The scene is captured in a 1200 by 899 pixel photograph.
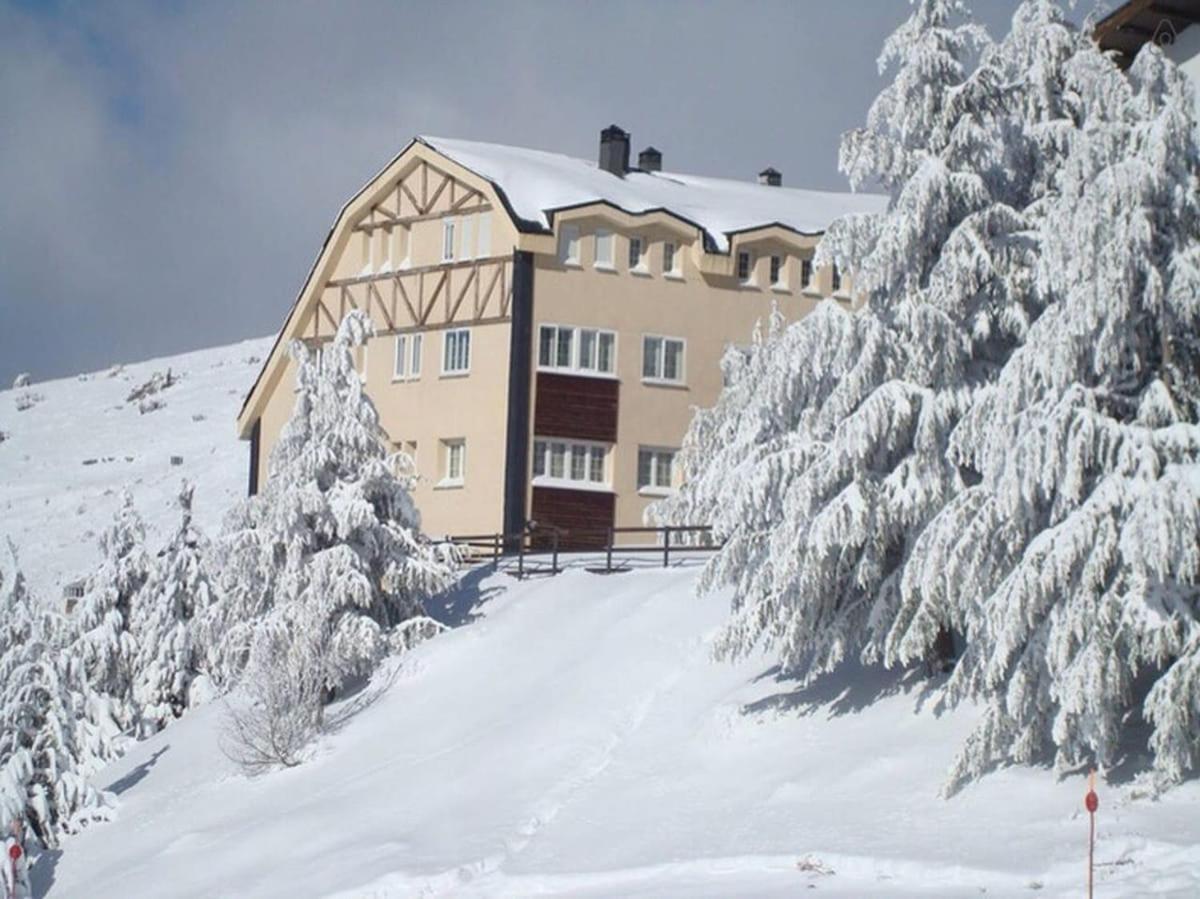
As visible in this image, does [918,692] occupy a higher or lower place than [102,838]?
higher

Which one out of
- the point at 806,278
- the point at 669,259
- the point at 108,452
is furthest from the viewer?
the point at 108,452

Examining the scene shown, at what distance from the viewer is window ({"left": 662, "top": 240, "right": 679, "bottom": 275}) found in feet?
156

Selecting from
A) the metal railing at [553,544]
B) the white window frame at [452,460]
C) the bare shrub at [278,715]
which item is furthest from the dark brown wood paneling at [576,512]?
the bare shrub at [278,715]

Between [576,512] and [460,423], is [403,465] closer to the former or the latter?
[576,512]

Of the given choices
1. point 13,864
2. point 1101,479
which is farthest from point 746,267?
point 1101,479

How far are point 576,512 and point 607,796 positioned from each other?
814 inches

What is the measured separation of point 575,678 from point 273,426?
81.2ft

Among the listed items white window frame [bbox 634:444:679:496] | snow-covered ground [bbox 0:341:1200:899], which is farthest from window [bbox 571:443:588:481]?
snow-covered ground [bbox 0:341:1200:899]

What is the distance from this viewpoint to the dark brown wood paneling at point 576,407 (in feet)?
149

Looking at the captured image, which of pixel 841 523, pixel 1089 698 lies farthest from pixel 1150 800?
pixel 841 523

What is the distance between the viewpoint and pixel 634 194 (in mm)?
49656

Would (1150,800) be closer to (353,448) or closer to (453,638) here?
(453,638)

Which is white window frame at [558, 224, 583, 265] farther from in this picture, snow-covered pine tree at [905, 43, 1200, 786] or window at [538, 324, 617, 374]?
snow-covered pine tree at [905, 43, 1200, 786]

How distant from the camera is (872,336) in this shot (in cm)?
2438
